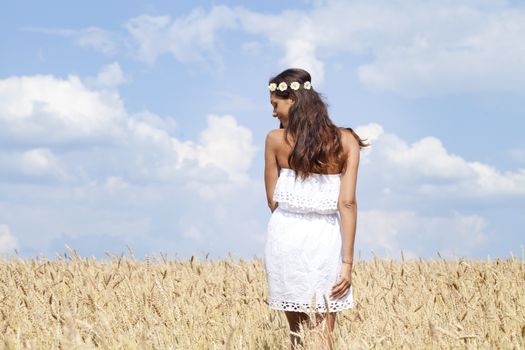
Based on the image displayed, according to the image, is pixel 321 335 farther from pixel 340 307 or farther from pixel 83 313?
pixel 83 313

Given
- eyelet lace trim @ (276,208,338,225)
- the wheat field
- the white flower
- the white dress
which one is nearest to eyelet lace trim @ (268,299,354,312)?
the white dress

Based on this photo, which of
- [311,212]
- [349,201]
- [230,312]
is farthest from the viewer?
[230,312]

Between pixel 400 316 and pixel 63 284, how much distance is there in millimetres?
3683

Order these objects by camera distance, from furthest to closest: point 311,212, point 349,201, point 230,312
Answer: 1. point 230,312
2. point 311,212
3. point 349,201

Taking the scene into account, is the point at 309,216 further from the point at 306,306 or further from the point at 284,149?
the point at 306,306

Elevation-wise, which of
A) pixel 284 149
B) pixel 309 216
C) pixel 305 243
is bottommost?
pixel 305 243

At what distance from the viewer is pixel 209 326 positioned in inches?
216

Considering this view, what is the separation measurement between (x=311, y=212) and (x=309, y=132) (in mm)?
493

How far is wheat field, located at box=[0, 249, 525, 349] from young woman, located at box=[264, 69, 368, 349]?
31 cm

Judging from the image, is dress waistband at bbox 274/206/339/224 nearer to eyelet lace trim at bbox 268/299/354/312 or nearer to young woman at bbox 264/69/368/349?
young woman at bbox 264/69/368/349

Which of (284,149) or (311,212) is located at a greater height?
(284,149)

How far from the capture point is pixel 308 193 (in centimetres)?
416

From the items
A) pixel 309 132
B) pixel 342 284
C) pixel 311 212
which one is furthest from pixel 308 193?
pixel 342 284

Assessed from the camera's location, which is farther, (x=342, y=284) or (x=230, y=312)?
(x=230, y=312)
